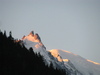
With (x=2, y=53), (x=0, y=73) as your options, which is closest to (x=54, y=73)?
(x=2, y=53)

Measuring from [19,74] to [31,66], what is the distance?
25.9m

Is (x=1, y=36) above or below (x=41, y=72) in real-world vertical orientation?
above

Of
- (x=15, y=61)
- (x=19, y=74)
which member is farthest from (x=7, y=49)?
(x=19, y=74)

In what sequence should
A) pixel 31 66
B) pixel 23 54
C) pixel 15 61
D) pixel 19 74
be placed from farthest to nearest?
pixel 23 54 < pixel 31 66 < pixel 15 61 < pixel 19 74

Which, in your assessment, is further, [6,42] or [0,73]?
[6,42]

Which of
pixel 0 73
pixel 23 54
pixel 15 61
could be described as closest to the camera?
pixel 0 73

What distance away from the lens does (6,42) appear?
6752 inches

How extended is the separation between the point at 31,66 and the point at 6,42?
625 inches

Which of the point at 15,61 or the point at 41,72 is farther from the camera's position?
the point at 41,72

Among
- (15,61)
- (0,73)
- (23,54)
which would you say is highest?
(23,54)

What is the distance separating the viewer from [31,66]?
169m

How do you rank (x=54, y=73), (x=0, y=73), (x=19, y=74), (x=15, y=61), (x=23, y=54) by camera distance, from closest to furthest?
(x=0, y=73) → (x=19, y=74) → (x=15, y=61) → (x=23, y=54) → (x=54, y=73)

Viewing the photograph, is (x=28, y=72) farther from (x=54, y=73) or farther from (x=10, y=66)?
(x=54, y=73)

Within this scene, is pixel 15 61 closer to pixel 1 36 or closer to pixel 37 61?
pixel 1 36
